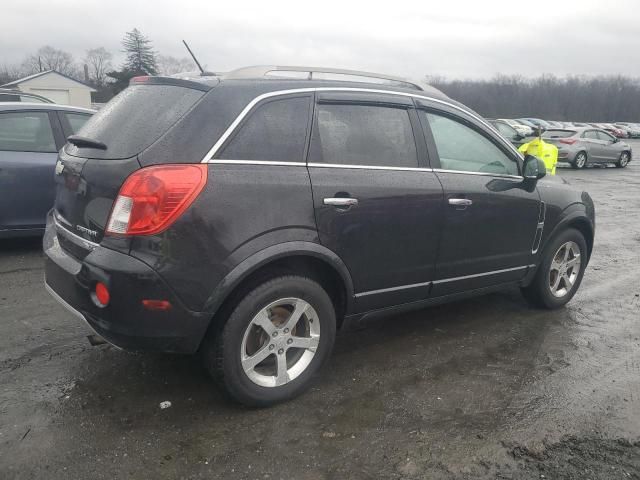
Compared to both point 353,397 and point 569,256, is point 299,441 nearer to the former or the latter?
point 353,397

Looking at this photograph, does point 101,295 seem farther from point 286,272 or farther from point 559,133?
point 559,133

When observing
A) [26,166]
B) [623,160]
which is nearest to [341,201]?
[26,166]

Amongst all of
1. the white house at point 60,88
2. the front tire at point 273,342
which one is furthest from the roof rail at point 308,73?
the white house at point 60,88

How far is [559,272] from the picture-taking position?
4.77m

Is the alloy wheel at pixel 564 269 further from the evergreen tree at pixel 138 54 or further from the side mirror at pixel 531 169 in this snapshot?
the evergreen tree at pixel 138 54

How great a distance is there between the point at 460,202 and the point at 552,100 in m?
89.5

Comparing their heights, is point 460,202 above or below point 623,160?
above

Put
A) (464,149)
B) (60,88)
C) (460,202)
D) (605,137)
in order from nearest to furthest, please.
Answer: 1. (460,202)
2. (464,149)
3. (605,137)
4. (60,88)

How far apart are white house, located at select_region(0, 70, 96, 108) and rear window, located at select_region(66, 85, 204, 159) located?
4663cm

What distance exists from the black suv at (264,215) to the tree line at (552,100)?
76548 millimetres

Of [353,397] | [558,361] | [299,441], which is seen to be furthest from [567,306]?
[299,441]

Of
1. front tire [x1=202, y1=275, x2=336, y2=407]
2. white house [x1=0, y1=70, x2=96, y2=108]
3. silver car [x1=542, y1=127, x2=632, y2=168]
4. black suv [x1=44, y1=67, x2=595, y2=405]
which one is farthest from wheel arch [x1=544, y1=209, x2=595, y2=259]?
white house [x1=0, y1=70, x2=96, y2=108]

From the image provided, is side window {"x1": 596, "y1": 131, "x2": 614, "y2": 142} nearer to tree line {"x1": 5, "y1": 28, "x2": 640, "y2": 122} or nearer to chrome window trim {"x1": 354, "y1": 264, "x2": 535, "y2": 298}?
chrome window trim {"x1": 354, "y1": 264, "x2": 535, "y2": 298}

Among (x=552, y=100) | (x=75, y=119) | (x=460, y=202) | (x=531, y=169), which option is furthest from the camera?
(x=552, y=100)
